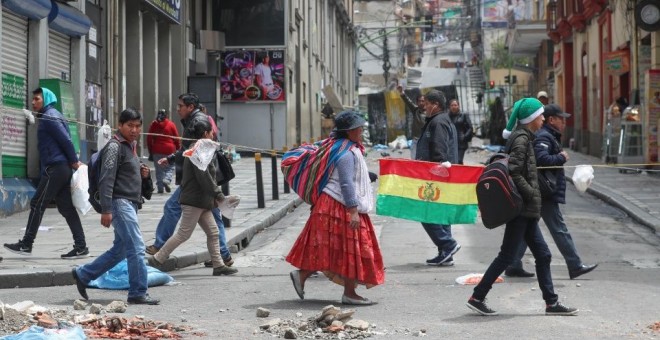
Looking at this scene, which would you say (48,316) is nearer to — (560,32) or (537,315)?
(537,315)

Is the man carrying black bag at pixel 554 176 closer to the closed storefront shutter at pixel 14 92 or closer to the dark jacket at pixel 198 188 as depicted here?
the dark jacket at pixel 198 188

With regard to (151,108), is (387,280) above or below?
below

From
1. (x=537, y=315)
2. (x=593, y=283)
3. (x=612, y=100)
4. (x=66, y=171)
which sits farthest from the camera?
(x=612, y=100)

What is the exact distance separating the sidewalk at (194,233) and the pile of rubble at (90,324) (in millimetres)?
2568

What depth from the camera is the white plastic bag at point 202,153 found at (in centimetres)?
1118

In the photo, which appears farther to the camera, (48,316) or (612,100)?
(612,100)

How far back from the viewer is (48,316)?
795 cm

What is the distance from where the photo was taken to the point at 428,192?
1252 centimetres

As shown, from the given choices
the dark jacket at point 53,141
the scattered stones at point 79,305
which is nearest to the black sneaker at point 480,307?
the scattered stones at point 79,305

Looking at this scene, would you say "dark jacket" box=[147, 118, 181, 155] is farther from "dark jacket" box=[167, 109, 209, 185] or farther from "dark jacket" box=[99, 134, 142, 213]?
"dark jacket" box=[99, 134, 142, 213]

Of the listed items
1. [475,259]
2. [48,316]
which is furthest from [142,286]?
[475,259]

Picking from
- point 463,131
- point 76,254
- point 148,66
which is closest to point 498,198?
point 76,254

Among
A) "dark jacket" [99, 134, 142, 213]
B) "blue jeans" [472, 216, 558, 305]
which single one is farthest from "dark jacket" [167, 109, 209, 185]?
"blue jeans" [472, 216, 558, 305]

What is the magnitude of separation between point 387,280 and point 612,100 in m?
24.7
